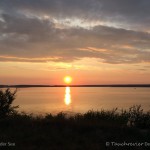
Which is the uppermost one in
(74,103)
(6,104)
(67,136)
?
(6,104)

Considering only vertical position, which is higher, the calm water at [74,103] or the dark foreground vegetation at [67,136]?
the dark foreground vegetation at [67,136]

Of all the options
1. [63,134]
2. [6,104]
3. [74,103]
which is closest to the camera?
[63,134]

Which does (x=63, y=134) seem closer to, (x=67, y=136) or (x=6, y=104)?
(x=67, y=136)

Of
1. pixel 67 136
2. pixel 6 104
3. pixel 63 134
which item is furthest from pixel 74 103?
pixel 67 136

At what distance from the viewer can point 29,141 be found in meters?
10.8

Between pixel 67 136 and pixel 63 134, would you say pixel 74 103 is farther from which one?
pixel 67 136

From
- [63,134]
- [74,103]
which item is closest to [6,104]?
[63,134]

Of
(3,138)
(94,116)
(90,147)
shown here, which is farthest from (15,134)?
(94,116)

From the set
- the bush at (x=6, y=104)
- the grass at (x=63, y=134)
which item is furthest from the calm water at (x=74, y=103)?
the grass at (x=63, y=134)

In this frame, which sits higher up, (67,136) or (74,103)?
(67,136)

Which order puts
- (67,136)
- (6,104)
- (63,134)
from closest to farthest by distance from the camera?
(67,136) → (63,134) → (6,104)

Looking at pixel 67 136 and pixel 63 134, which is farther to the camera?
pixel 63 134

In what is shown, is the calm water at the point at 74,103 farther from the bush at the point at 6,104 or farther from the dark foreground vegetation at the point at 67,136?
the dark foreground vegetation at the point at 67,136

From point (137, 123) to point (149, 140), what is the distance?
14.3 feet
